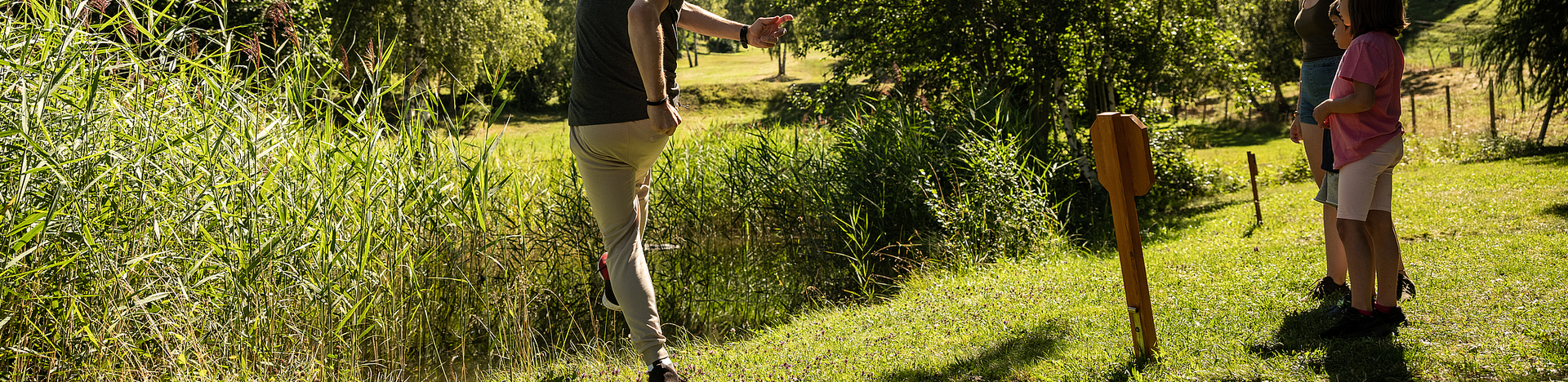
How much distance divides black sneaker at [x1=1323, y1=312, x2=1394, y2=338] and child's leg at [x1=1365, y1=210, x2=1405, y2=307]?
0.23 feet

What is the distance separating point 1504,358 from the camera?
7.89 feet

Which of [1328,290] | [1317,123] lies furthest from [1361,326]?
[1317,123]

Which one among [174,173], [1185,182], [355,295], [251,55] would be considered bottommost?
[1185,182]

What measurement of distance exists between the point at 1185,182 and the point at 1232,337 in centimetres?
708

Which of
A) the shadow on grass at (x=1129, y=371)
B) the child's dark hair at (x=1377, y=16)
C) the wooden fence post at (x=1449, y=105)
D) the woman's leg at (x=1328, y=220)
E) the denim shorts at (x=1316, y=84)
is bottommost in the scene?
the wooden fence post at (x=1449, y=105)

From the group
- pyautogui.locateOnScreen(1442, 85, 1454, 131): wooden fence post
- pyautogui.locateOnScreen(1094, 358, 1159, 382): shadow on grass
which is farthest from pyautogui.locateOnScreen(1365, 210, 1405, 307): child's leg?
pyautogui.locateOnScreen(1442, 85, 1454, 131): wooden fence post

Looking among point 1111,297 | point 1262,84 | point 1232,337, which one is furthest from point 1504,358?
point 1262,84

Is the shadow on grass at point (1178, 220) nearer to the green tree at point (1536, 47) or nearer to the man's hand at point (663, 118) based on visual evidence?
the man's hand at point (663, 118)

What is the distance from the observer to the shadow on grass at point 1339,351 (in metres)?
2.40

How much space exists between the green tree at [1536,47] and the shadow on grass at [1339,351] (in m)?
10.5

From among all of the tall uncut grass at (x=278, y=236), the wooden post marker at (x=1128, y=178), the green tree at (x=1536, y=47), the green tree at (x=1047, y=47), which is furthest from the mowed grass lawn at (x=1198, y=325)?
the green tree at (x=1536, y=47)

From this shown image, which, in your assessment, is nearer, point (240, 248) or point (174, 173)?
point (240, 248)

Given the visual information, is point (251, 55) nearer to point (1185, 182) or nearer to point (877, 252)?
point (877, 252)

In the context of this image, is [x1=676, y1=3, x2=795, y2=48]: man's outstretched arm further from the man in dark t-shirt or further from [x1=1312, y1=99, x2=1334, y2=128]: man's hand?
[x1=1312, y1=99, x2=1334, y2=128]: man's hand
